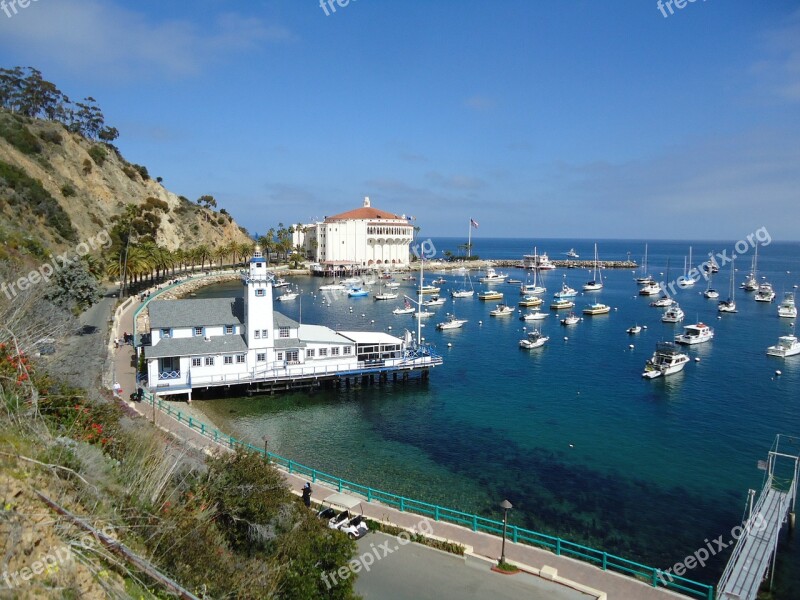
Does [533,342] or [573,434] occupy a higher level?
[533,342]

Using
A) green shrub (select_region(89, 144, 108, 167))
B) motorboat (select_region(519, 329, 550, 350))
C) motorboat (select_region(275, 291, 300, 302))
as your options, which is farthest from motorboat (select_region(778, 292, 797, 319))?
green shrub (select_region(89, 144, 108, 167))

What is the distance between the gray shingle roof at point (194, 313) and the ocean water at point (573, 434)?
6.07 m

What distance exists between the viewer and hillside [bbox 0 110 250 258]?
73.6 m

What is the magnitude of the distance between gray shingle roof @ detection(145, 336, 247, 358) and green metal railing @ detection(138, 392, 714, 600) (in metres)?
3.62

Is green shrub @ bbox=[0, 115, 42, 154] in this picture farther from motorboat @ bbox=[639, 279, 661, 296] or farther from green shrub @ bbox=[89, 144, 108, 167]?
motorboat @ bbox=[639, 279, 661, 296]

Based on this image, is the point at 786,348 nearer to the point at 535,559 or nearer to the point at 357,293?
the point at 535,559

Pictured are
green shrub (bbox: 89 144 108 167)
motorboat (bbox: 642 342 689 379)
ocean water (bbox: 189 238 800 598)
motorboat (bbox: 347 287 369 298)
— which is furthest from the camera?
green shrub (bbox: 89 144 108 167)

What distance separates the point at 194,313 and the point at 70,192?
66.3 metres

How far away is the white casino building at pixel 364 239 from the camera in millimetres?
150875

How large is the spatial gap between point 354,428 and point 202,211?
117m

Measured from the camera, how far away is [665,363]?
52312 millimetres

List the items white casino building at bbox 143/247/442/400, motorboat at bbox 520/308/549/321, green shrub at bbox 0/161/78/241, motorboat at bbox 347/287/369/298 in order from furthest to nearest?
1. motorboat at bbox 347/287/369/298
2. motorboat at bbox 520/308/549/321
3. green shrub at bbox 0/161/78/241
4. white casino building at bbox 143/247/442/400

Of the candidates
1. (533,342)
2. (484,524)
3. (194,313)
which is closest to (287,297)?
(533,342)

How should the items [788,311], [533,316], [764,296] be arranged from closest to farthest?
[533,316], [788,311], [764,296]
